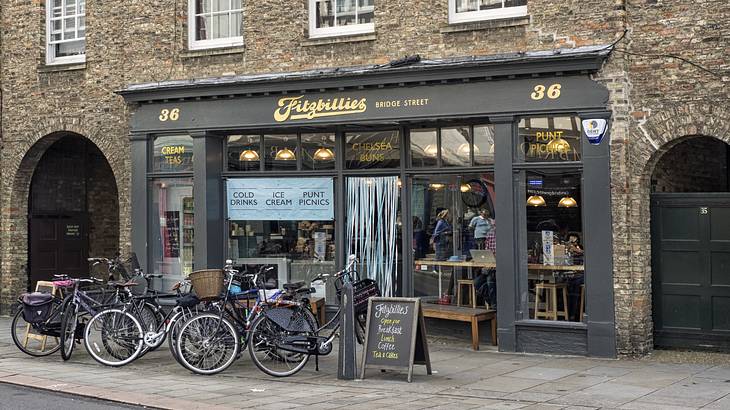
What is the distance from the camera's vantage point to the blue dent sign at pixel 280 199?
45.8 feet

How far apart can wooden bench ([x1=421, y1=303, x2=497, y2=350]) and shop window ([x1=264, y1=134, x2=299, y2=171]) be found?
3292mm

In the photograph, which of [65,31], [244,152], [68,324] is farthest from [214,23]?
[68,324]

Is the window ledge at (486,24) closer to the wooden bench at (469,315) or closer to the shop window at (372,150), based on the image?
the shop window at (372,150)

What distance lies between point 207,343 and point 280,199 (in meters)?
4.26

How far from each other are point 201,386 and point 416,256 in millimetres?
4699

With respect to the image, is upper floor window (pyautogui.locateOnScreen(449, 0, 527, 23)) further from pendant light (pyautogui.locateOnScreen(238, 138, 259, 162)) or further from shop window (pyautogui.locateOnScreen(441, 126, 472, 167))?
pendant light (pyautogui.locateOnScreen(238, 138, 259, 162))

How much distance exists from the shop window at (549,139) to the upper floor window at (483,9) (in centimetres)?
163

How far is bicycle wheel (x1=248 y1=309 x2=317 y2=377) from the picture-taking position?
10203mm

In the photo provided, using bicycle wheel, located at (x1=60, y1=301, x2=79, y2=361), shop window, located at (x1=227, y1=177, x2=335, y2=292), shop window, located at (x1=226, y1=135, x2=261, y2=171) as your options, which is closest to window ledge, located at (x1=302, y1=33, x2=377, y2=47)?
shop window, located at (x1=226, y1=135, x2=261, y2=171)

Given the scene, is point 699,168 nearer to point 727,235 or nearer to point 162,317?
point 727,235

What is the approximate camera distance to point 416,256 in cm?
1343

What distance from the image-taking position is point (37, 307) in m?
11.6

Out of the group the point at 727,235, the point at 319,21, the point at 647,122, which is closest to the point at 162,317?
the point at 319,21

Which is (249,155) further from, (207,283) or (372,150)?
(207,283)
